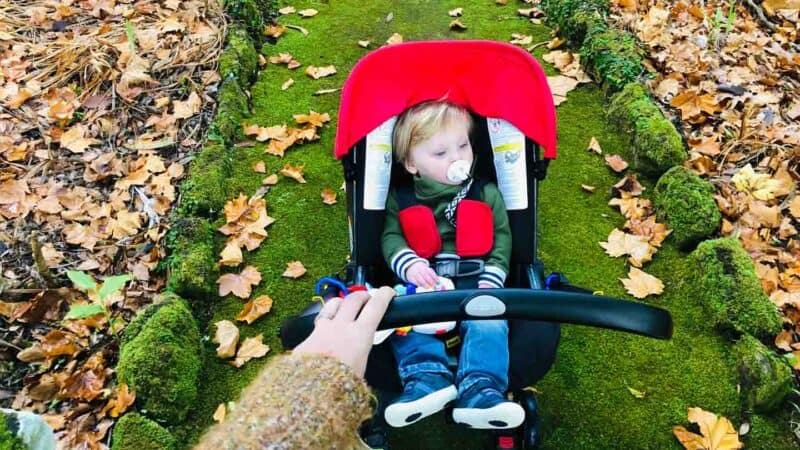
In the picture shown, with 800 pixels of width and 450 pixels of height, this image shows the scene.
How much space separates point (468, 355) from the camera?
2.38 metres

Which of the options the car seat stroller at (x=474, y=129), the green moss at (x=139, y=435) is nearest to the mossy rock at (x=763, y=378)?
the car seat stroller at (x=474, y=129)

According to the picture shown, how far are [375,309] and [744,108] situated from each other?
3.09 metres

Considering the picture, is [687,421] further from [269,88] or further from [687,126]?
[269,88]

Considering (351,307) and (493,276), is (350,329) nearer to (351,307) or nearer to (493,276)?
(351,307)

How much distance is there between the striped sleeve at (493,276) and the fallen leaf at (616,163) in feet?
5.01

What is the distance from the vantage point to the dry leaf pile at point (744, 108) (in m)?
3.28

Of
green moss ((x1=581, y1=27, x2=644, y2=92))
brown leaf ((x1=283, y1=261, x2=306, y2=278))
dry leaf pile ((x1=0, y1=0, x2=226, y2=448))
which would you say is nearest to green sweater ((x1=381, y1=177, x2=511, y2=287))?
brown leaf ((x1=283, y1=261, x2=306, y2=278))

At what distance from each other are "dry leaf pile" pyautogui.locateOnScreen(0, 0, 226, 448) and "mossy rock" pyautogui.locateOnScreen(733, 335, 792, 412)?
2499 millimetres

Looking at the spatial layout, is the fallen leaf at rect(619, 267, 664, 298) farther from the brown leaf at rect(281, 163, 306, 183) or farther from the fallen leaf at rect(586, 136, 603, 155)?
the brown leaf at rect(281, 163, 306, 183)

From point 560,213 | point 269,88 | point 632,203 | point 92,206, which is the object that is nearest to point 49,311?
point 92,206

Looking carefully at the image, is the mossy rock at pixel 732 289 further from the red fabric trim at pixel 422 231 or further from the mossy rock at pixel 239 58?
the mossy rock at pixel 239 58

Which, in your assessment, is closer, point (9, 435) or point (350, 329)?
point (9, 435)

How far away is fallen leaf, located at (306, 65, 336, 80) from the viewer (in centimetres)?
475

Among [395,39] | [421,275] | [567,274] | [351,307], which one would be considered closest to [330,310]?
[351,307]
